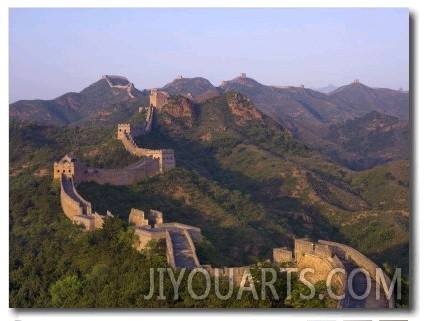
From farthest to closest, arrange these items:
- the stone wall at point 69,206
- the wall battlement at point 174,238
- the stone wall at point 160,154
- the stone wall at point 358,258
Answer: the stone wall at point 160,154
the stone wall at point 69,206
the wall battlement at point 174,238
the stone wall at point 358,258

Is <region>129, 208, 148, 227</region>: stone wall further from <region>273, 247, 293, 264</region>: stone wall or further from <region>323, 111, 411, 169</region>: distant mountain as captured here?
<region>323, 111, 411, 169</region>: distant mountain

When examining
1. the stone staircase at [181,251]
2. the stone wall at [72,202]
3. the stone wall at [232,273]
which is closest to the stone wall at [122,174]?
the stone wall at [72,202]

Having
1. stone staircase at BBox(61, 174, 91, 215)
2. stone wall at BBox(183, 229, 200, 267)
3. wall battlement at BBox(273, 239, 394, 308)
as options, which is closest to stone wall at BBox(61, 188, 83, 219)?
stone staircase at BBox(61, 174, 91, 215)

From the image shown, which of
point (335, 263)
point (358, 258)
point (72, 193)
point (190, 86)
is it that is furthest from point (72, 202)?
point (190, 86)

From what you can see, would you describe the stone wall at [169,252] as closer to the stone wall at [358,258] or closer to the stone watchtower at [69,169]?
the stone wall at [358,258]
